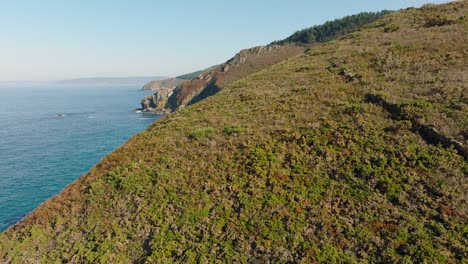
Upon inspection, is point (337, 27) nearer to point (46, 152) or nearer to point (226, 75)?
point (226, 75)

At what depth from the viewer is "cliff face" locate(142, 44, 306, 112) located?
477ft

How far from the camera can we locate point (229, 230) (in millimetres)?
19109

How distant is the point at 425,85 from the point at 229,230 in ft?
83.7

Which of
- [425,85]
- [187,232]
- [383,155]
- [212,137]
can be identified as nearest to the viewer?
[187,232]

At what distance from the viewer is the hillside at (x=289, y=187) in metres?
17.8

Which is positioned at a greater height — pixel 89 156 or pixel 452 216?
pixel 452 216

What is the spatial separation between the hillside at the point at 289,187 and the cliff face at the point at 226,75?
356ft

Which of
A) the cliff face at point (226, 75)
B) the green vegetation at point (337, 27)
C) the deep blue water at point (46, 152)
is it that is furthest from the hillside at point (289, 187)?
the green vegetation at point (337, 27)

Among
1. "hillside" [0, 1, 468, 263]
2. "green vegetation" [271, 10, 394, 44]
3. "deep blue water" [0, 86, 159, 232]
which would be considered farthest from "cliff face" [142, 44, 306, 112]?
"hillside" [0, 1, 468, 263]

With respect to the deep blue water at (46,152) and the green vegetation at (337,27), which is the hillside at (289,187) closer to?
the deep blue water at (46,152)

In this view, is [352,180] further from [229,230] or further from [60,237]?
[60,237]

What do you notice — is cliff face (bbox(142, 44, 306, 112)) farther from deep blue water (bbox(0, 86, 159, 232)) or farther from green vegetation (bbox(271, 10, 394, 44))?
deep blue water (bbox(0, 86, 159, 232))

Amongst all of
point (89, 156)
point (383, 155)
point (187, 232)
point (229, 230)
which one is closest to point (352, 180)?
point (383, 155)

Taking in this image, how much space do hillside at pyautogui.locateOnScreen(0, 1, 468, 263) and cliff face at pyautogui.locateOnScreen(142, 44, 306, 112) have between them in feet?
356
